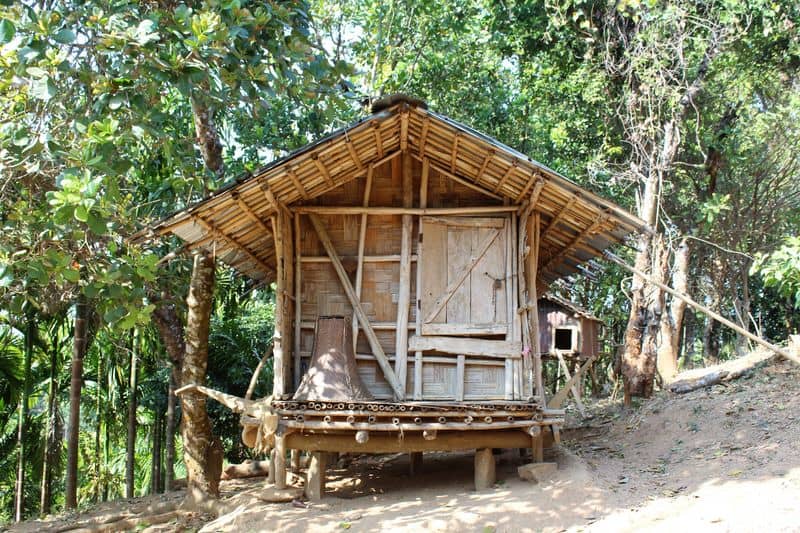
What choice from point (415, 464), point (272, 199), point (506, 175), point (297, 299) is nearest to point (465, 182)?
Result: point (506, 175)

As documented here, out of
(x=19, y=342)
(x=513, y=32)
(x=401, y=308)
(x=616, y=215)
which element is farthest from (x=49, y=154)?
(x=513, y=32)

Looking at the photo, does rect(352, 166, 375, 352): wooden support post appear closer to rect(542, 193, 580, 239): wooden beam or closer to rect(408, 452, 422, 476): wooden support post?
rect(408, 452, 422, 476): wooden support post

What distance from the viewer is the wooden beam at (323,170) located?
8266 millimetres

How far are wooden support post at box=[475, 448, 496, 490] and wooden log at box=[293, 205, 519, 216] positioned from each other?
2743mm

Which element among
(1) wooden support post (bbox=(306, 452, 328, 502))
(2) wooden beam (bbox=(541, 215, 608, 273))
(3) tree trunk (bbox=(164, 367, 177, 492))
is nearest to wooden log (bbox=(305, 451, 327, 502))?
(1) wooden support post (bbox=(306, 452, 328, 502))

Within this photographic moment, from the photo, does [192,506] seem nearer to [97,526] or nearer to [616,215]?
[97,526]

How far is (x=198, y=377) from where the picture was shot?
31.8ft

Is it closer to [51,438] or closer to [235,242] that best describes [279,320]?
[235,242]

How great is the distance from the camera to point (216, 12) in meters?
6.08

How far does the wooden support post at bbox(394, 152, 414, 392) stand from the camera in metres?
8.64

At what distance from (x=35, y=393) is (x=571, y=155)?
11.4 m

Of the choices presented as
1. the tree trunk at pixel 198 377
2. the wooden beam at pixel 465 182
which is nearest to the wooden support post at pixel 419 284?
the wooden beam at pixel 465 182

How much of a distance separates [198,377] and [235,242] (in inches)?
75.3

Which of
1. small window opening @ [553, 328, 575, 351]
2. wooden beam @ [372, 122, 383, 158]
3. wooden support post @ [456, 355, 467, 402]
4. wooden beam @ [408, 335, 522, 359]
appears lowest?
wooden support post @ [456, 355, 467, 402]
